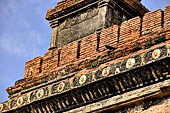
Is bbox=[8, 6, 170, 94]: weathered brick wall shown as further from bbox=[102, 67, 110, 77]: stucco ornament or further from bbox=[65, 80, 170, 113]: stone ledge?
bbox=[65, 80, 170, 113]: stone ledge

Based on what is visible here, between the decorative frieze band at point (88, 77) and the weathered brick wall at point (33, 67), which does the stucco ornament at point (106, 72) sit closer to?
the decorative frieze band at point (88, 77)

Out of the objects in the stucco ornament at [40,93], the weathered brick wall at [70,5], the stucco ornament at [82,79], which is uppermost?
the weathered brick wall at [70,5]

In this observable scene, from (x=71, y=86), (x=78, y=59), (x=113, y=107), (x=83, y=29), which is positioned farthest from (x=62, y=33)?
(x=113, y=107)

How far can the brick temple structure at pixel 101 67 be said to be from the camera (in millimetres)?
9203

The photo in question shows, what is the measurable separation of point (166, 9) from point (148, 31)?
0.55 m

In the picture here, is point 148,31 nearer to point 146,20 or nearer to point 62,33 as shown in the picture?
point 146,20

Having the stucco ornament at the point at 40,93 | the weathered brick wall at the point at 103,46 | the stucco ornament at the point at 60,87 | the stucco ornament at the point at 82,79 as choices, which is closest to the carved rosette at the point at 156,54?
the weathered brick wall at the point at 103,46

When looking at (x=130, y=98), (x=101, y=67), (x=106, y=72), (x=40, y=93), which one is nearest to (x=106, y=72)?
(x=106, y=72)

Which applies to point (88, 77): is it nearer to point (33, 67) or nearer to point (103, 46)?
point (103, 46)

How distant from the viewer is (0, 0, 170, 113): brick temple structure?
30.2 ft

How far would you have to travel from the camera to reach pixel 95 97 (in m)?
9.84

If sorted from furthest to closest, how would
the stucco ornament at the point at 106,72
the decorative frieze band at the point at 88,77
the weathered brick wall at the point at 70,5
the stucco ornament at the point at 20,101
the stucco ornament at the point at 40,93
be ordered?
1. the weathered brick wall at the point at 70,5
2. the stucco ornament at the point at 20,101
3. the stucco ornament at the point at 40,93
4. the stucco ornament at the point at 106,72
5. the decorative frieze band at the point at 88,77

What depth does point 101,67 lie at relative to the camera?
9.95 m

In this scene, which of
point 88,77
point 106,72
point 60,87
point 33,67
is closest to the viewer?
point 106,72
